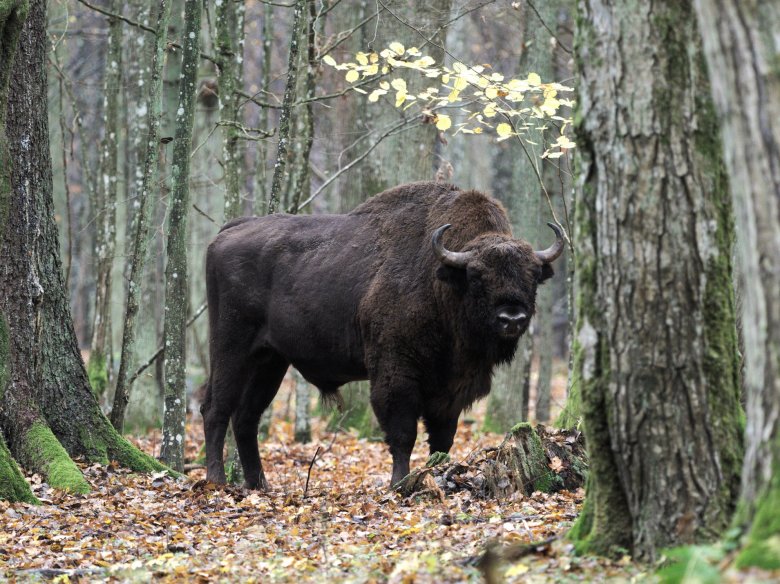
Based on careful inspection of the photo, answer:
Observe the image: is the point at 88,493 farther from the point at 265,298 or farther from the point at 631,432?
the point at 631,432

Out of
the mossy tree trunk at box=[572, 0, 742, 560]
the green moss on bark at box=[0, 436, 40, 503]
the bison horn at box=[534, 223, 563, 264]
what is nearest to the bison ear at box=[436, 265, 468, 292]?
the bison horn at box=[534, 223, 563, 264]

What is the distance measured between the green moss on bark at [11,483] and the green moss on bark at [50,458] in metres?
0.65

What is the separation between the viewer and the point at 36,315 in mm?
8711

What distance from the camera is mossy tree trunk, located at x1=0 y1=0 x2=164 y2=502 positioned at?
8.49 meters

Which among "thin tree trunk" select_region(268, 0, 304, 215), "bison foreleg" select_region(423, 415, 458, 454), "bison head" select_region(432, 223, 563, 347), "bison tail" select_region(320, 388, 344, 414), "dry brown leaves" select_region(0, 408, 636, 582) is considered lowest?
"dry brown leaves" select_region(0, 408, 636, 582)

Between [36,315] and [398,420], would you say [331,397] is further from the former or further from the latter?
[36,315]

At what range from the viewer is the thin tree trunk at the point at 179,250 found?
9891 millimetres

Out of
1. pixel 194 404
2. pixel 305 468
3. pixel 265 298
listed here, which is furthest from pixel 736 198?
pixel 194 404

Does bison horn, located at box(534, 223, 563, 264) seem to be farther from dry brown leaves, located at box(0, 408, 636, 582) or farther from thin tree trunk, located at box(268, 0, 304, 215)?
thin tree trunk, located at box(268, 0, 304, 215)

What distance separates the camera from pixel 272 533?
6855 millimetres

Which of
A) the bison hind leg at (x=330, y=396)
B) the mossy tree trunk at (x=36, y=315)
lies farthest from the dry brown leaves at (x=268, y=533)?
the bison hind leg at (x=330, y=396)

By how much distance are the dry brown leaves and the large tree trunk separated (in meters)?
1.06

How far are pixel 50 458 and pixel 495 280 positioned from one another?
4377 mm

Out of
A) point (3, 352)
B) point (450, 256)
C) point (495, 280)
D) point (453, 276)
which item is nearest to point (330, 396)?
point (453, 276)
